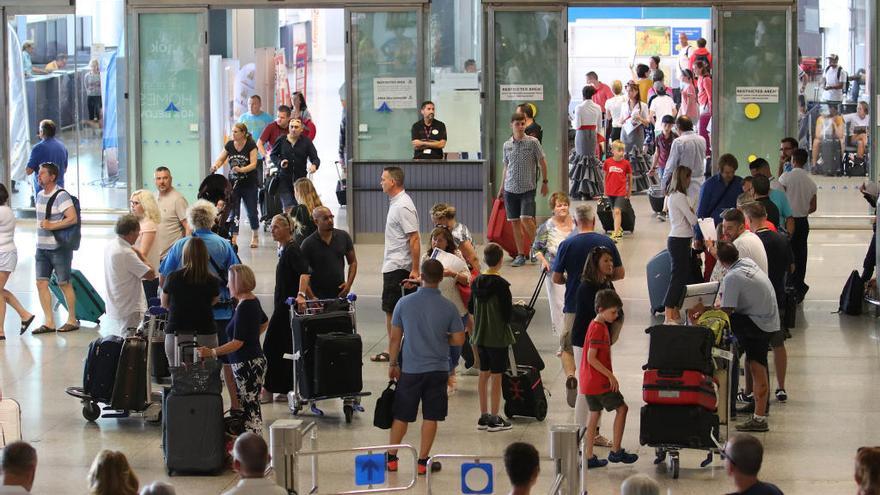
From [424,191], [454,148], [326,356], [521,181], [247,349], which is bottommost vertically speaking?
[326,356]

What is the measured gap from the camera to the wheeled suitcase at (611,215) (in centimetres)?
1909

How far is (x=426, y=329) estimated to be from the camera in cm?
917

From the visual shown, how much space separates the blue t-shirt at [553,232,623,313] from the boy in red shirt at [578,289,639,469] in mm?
1184

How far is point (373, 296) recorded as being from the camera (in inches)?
623

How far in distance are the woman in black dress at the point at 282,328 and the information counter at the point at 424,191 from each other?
8365 millimetres

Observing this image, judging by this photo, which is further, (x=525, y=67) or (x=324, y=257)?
(x=525, y=67)

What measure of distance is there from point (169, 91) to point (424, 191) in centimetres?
432

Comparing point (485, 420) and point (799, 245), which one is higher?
point (799, 245)

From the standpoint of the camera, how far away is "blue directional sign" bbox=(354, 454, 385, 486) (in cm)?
796

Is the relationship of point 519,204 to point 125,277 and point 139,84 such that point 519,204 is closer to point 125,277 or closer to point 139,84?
point 139,84

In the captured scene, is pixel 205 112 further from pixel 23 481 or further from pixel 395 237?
pixel 23 481

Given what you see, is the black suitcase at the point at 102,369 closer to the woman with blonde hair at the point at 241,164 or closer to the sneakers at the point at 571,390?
the sneakers at the point at 571,390

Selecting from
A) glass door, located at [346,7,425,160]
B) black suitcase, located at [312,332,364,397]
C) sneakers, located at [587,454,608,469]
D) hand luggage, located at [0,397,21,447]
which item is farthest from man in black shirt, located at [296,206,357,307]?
glass door, located at [346,7,425,160]

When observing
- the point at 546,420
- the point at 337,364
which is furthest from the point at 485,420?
the point at 337,364
